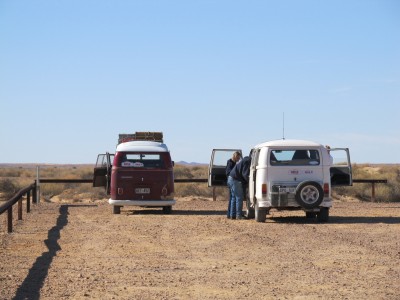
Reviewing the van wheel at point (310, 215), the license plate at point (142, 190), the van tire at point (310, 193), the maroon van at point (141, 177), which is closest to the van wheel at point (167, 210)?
the maroon van at point (141, 177)

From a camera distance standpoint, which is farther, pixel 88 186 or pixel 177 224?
pixel 88 186

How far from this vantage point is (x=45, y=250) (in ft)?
47.1

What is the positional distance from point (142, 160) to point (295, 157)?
5225mm

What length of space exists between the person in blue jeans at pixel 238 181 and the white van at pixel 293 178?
1.05 m

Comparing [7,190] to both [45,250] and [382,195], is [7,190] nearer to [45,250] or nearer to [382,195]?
[382,195]

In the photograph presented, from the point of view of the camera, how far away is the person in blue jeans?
21.4 m

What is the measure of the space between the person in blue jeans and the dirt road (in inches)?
24.8

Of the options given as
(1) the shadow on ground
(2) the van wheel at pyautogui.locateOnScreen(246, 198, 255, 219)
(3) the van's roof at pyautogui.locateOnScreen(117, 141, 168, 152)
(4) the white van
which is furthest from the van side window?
(1) the shadow on ground

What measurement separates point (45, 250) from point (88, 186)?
31118 millimetres

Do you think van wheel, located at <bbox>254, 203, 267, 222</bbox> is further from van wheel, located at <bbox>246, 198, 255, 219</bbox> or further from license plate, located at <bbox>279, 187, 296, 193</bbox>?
van wheel, located at <bbox>246, 198, 255, 219</bbox>

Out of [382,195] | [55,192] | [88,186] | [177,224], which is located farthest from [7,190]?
[177,224]

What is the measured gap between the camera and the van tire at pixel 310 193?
19.4 metres

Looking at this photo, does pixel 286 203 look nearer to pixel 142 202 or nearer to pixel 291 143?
pixel 291 143

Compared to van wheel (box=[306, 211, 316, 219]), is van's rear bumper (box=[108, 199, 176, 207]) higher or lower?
higher
